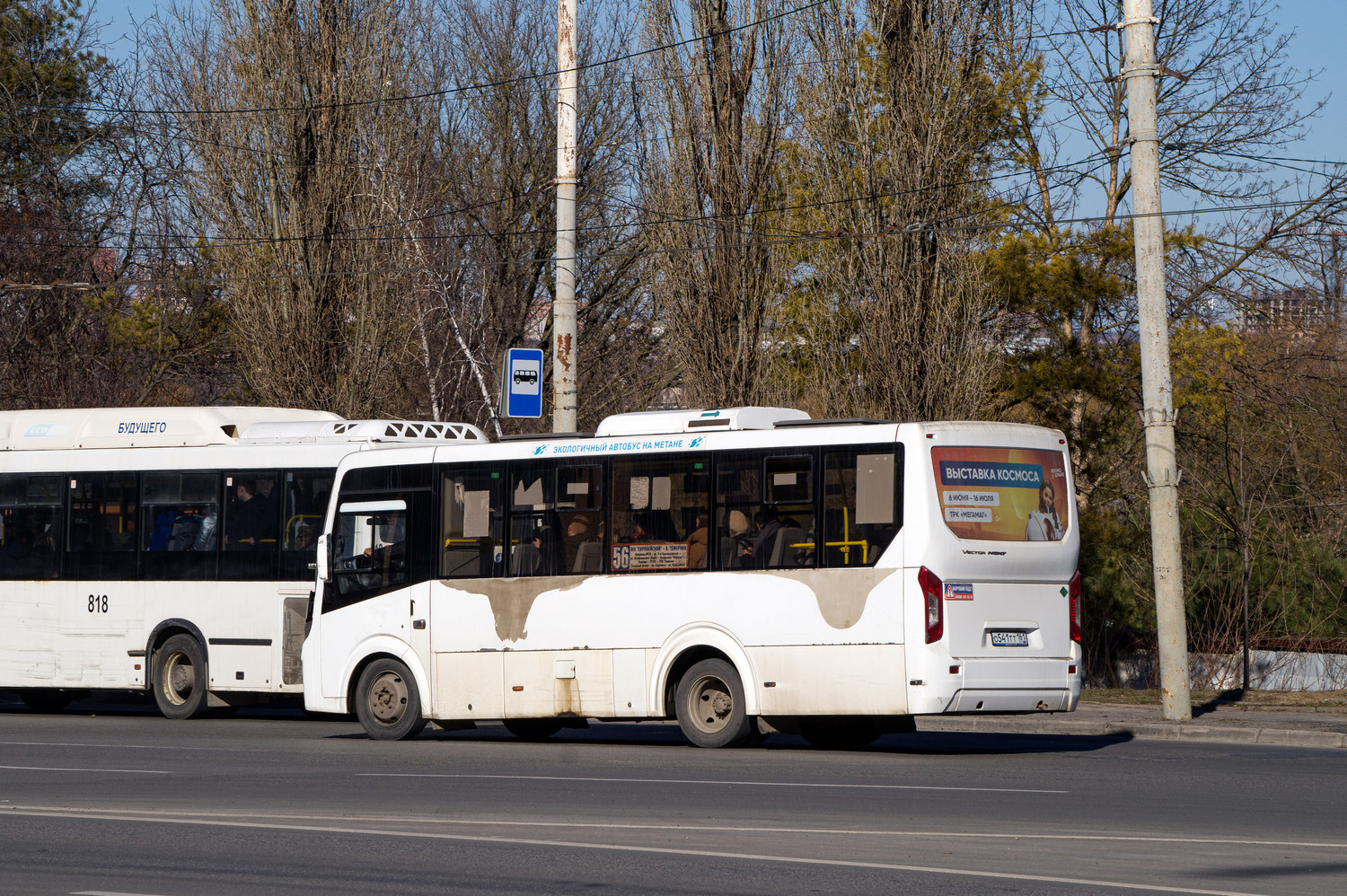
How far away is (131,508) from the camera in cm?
2111

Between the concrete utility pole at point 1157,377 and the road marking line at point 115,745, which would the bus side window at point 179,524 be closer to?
the road marking line at point 115,745

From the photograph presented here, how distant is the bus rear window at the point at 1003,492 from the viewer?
48.2ft

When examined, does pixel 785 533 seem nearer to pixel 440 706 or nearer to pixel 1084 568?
pixel 440 706

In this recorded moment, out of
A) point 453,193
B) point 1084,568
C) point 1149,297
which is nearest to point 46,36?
point 453,193

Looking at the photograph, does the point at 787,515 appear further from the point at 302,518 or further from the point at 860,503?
the point at 302,518

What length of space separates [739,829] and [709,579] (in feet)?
20.2

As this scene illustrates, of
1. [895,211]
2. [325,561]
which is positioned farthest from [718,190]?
[325,561]

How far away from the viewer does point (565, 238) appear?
68.7 ft

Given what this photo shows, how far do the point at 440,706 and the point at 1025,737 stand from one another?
5.98 m

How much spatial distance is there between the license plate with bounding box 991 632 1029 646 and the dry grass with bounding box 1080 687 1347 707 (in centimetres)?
707

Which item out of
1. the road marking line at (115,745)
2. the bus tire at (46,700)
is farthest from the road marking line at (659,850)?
the bus tire at (46,700)

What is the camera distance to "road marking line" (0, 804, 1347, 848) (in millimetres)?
9188

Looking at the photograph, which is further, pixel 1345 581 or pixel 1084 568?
pixel 1084 568

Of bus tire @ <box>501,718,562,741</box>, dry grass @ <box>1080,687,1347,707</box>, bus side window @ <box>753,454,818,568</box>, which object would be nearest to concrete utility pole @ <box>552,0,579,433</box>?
bus tire @ <box>501,718,562,741</box>
